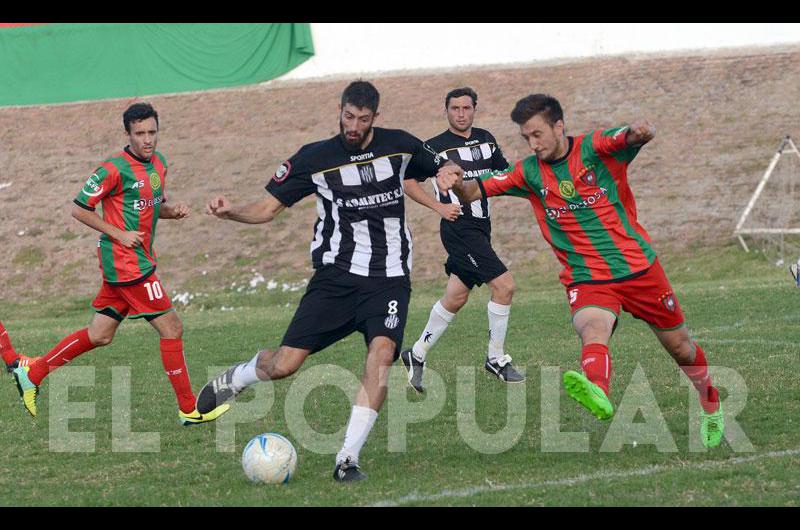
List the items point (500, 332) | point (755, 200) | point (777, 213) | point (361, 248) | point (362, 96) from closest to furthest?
point (362, 96) < point (361, 248) < point (500, 332) < point (755, 200) < point (777, 213)

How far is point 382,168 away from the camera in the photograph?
7.46 m

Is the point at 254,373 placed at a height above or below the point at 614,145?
below

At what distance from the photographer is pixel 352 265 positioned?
7461mm

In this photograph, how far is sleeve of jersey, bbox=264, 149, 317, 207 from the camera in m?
7.48

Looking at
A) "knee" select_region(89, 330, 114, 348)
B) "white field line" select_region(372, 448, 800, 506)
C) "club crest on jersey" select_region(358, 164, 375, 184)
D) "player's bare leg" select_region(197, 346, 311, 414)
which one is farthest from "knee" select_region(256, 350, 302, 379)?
"knee" select_region(89, 330, 114, 348)

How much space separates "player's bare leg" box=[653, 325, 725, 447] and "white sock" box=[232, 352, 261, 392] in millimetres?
2743

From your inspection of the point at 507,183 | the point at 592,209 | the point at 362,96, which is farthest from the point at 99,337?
the point at 592,209

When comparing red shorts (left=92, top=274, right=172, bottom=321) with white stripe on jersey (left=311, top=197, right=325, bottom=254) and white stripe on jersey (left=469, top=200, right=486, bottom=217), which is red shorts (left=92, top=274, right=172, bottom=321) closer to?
white stripe on jersey (left=311, top=197, right=325, bottom=254)

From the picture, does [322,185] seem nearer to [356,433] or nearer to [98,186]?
[356,433]

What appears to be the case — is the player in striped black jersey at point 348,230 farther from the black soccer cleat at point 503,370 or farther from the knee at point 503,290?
the knee at point 503,290

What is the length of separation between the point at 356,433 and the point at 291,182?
1.78 meters
